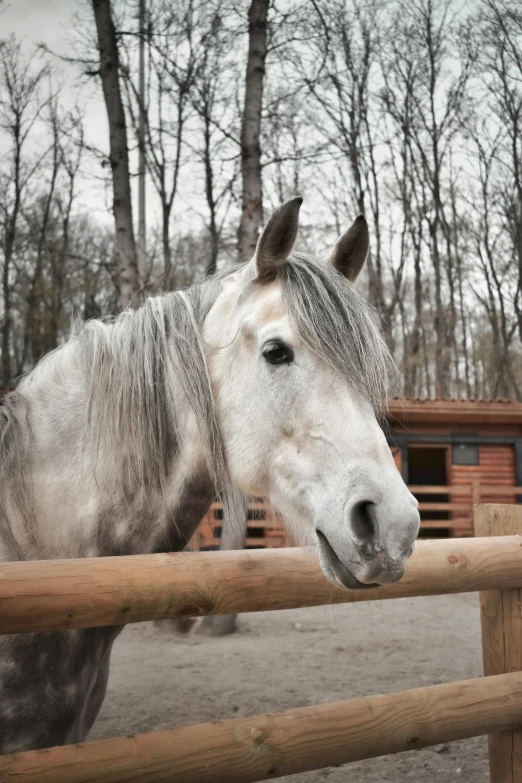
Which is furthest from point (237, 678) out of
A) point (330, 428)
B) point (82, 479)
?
point (330, 428)

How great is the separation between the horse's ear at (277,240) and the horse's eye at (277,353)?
269mm

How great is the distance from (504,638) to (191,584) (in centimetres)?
148

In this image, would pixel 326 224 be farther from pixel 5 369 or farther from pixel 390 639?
pixel 390 639

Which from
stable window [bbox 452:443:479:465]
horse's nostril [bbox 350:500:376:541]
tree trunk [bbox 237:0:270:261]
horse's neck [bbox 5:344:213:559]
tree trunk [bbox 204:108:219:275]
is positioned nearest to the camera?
horse's nostril [bbox 350:500:376:541]

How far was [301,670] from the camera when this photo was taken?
6027mm

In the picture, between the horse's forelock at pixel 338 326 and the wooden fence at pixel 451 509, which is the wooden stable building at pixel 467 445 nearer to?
the wooden fence at pixel 451 509

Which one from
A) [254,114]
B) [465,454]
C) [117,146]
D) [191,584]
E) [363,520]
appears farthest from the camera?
[465,454]

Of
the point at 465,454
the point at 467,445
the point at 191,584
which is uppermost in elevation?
the point at 191,584

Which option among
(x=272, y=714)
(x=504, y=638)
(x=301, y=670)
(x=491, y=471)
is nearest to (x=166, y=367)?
(x=272, y=714)

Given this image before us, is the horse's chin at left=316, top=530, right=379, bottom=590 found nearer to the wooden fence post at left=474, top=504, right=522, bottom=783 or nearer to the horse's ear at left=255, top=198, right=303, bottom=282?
the horse's ear at left=255, top=198, right=303, bottom=282

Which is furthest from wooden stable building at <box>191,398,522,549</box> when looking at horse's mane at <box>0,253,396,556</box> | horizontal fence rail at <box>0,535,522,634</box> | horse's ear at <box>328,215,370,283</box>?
horse's mane at <box>0,253,396,556</box>

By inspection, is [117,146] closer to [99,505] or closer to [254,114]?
[254,114]

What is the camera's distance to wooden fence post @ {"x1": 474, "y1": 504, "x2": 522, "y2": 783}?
2.47 m

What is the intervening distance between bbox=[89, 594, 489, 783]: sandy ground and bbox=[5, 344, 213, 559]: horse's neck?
178cm
